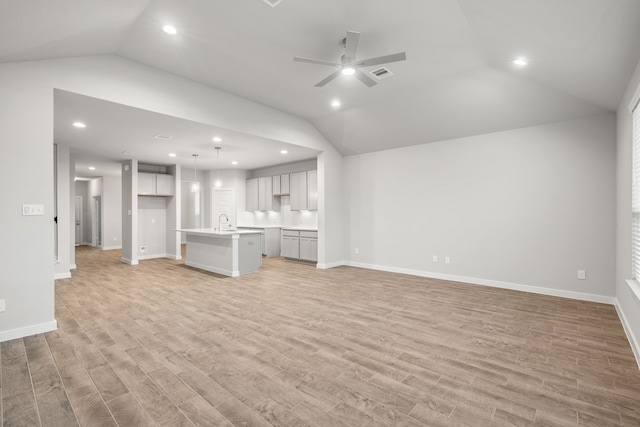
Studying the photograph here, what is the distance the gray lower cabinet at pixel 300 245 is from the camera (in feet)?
25.4

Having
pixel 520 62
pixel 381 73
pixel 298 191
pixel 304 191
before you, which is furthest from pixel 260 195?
pixel 520 62

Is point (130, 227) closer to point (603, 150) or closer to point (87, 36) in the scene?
point (87, 36)

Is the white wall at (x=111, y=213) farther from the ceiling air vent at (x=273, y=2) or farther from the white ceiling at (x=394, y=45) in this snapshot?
the ceiling air vent at (x=273, y=2)

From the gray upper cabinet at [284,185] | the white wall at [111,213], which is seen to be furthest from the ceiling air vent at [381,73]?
the white wall at [111,213]

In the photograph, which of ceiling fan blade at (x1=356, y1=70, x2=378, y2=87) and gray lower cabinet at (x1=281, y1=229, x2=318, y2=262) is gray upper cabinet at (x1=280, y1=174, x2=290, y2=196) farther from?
ceiling fan blade at (x1=356, y1=70, x2=378, y2=87)

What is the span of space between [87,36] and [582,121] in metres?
6.51

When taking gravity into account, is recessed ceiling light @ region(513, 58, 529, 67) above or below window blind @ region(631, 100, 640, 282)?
Result: above

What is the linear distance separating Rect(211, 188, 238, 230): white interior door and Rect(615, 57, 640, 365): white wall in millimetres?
8989

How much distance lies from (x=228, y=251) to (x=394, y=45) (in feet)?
15.4

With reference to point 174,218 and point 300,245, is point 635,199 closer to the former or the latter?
point 300,245

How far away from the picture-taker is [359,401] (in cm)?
210

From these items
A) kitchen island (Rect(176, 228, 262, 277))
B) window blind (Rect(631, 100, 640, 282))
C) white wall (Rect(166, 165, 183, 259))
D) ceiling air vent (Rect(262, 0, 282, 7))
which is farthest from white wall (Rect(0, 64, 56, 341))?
window blind (Rect(631, 100, 640, 282))

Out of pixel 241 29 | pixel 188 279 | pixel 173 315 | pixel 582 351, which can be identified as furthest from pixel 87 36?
pixel 582 351

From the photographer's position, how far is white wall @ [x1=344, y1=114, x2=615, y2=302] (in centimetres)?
452
